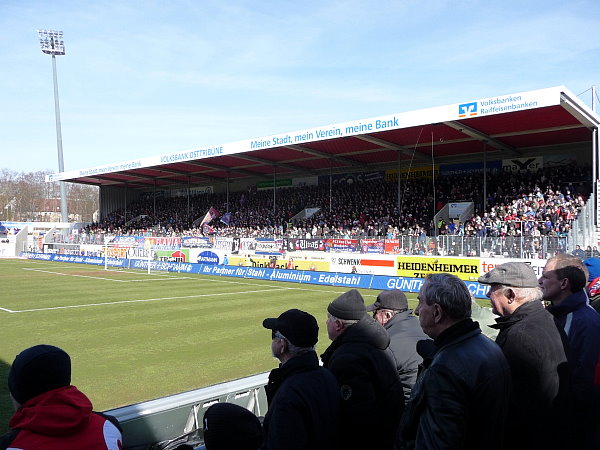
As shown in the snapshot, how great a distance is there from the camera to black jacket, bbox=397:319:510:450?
242cm

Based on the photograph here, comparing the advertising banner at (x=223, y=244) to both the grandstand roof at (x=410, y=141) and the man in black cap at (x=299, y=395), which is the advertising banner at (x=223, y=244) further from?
the man in black cap at (x=299, y=395)

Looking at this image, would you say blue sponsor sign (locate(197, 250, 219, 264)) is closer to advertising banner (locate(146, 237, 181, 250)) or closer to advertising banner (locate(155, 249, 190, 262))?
advertising banner (locate(155, 249, 190, 262))

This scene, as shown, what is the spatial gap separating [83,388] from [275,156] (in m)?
29.8

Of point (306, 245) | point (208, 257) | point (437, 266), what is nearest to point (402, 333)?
point (437, 266)

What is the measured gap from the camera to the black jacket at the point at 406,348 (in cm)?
429

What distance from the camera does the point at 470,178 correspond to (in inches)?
1291

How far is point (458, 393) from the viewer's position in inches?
95.5

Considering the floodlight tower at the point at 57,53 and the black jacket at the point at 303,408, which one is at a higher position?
the floodlight tower at the point at 57,53

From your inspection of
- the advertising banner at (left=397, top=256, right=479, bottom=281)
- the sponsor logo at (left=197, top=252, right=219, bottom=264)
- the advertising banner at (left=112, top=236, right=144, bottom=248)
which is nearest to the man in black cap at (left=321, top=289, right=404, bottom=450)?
the advertising banner at (left=397, top=256, right=479, bottom=281)

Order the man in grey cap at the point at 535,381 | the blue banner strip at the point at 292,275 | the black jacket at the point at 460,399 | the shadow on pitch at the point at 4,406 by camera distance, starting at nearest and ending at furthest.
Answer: the black jacket at the point at 460,399, the man in grey cap at the point at 535,381, the shadow on pitch at the point at 4,406, the blue banner strip at the point at 292,275

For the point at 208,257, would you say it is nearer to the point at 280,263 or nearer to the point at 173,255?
the point at 173,255

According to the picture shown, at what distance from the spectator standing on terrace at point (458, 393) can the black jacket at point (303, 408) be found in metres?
0.46

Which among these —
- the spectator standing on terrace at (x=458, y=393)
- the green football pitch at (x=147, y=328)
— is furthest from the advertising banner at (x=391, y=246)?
the spectator standing on terrace at (x=458, y=393)

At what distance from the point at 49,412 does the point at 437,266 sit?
2418 cm
